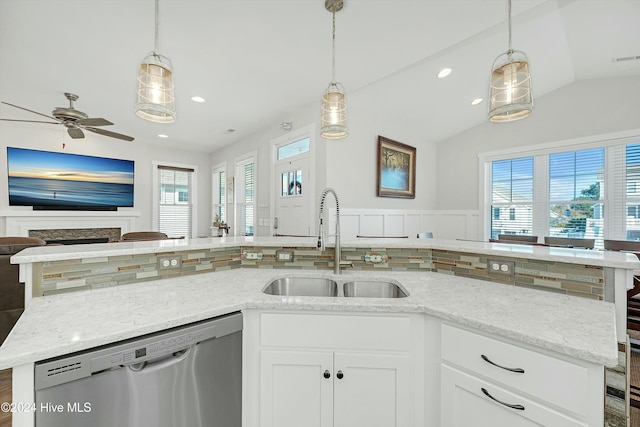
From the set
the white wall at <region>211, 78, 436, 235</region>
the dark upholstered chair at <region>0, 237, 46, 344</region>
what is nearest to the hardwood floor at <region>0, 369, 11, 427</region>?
the dark upholstered chair at <region>0, 237, 46, 344</region>

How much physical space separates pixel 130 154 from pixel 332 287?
18.5ft

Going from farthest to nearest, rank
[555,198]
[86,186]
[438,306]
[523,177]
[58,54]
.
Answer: [86,186] → [523,177] → [555,198] → [58,54] → [438,306]

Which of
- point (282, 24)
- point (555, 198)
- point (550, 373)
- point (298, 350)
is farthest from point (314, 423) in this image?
point (555, 198)

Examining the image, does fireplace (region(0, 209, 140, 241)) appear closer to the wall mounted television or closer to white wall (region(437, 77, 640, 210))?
the wall mounted television

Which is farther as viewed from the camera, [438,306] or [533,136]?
[533,136]

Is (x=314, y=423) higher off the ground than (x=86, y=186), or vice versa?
(x=86, y=186)

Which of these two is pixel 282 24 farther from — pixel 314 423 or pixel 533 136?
pixel 533 136

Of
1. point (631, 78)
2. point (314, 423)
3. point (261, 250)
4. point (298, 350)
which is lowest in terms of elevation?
point (314, 423)

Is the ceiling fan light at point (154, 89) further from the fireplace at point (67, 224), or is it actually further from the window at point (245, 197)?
the fireplace at point (67, 224)

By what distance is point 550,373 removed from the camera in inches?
32.8

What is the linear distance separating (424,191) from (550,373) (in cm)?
454

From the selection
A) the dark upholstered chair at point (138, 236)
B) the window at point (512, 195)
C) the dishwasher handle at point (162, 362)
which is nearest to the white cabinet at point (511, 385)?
the dishwasher handle at point (162, 362)

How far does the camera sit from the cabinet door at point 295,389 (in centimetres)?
115

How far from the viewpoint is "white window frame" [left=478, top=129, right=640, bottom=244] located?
3.78 m
